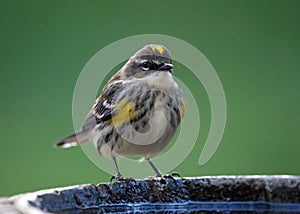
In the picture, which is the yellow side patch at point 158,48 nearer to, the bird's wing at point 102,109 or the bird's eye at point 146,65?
the bird's eye at point 146,65

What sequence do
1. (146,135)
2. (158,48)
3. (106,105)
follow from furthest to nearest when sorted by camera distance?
1. (106,105)
2. (158,48)
3. (146,135)

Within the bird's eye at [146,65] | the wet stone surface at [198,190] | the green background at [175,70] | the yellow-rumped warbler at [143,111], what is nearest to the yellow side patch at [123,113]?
the yellow-rumped warbler at [143,111]

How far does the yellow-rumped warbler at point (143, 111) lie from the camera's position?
465 centimetres

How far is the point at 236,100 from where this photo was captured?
898cm

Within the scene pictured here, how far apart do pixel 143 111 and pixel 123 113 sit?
15 centimetres

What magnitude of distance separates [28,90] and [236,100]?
2042 mm

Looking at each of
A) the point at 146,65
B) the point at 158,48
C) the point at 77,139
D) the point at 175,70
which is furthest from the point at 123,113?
the point at 175,70

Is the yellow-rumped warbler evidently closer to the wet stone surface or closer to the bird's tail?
the bird's tail

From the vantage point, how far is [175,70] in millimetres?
9203

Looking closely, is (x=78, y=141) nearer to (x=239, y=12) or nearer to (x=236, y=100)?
(x=236, y=100)

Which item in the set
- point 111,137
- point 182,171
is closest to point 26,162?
point 182,171

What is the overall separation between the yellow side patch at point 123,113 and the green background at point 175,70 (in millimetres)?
2335

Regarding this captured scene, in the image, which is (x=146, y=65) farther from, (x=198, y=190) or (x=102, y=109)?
(x=198, y=190)

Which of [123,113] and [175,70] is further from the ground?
[123,113]
